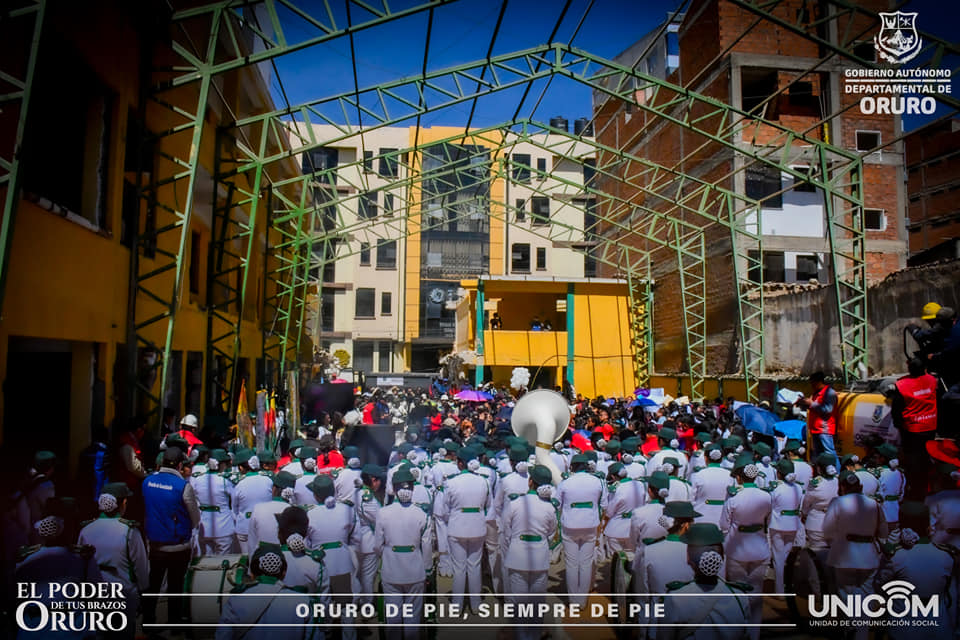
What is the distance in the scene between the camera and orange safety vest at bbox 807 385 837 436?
36.9 ft

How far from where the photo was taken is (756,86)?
25.9 metres

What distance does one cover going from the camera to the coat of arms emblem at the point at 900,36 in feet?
41.7

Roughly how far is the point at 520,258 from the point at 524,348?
747 inches

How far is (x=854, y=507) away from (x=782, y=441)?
696 centimetres

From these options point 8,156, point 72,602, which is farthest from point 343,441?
point 72,602

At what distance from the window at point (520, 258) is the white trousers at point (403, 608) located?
4463 cm

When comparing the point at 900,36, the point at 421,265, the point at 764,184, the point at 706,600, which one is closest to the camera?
the point at 706,600

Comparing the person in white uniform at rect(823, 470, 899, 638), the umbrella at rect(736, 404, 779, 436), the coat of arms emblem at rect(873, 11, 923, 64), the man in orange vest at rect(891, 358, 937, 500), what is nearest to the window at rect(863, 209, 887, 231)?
the coat of arms emblem at rect(873, 11, 923, 64)

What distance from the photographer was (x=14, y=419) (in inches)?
398

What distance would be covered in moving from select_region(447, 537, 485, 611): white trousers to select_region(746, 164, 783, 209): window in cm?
2160

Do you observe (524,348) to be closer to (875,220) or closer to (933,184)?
(875,220)

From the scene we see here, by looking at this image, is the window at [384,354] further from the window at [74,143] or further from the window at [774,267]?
the window at [74,143]

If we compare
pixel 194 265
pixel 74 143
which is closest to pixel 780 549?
pixel 74 143

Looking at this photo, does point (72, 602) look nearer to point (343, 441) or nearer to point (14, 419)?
point (14, 419)
